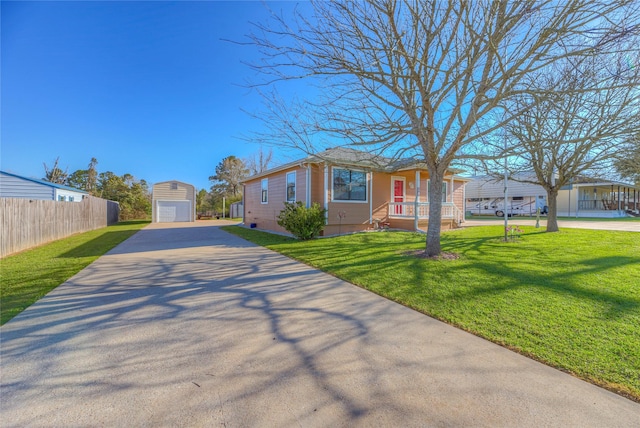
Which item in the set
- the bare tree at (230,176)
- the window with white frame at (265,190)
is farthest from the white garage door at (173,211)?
the window with white frame at (265,190)

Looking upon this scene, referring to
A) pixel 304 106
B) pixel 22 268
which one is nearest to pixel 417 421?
pixel 304 106

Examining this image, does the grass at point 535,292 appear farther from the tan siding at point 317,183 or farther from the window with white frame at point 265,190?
the window with white frame at point 265,190

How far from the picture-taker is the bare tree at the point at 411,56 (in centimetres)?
437

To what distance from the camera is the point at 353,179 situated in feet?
37.0

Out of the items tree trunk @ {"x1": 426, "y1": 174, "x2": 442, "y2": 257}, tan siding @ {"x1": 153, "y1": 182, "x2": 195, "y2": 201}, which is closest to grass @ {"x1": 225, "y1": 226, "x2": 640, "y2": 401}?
tree trunk @ {"x1": 426, "y1": 174, "x2": 442, "y2": 257}

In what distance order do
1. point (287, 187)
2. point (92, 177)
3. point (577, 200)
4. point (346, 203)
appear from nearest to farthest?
point (346, 203) < point (287, 187) < point (577, 200) < point (92, 177)

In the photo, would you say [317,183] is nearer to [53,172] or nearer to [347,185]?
[347,185]

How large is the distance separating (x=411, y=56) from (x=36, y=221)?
12756 mm

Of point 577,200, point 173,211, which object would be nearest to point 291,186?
point 173,211

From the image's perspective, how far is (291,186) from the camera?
40.2ft

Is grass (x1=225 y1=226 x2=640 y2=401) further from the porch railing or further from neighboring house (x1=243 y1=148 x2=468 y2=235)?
the porch railing

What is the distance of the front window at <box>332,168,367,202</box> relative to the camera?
428 inches

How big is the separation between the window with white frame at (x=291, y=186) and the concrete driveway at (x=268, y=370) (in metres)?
8.43

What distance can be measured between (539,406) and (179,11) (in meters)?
9.97
